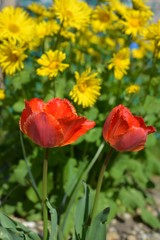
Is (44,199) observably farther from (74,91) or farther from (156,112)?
(156,112)

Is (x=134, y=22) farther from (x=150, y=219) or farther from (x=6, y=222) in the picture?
(x=6, y=222)

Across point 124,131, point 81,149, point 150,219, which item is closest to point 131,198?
point 150,219

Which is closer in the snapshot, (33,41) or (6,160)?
(33,41)

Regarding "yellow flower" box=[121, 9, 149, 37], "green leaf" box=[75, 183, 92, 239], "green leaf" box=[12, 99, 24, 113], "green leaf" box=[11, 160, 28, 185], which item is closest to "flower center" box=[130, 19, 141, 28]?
"yellow flower" box=[121, 9, 149, 37]

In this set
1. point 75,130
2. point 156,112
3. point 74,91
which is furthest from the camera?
point 156,112

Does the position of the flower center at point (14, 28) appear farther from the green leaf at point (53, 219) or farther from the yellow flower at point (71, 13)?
the green leaf at point (53, 219)

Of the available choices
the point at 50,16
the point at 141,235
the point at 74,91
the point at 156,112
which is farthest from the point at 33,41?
the point at 141,235
